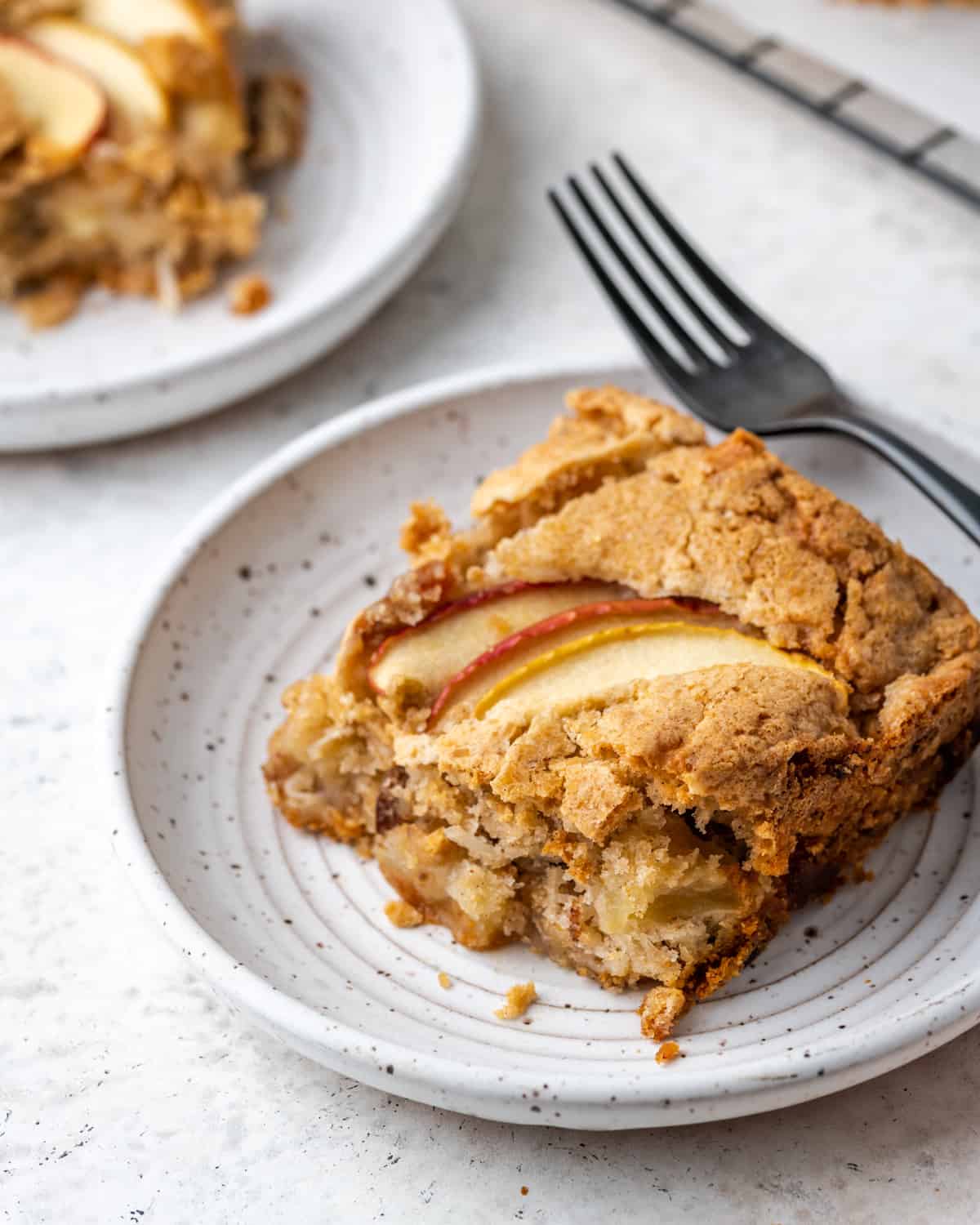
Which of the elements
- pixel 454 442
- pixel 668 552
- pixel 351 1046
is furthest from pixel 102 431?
pixel 351 1046

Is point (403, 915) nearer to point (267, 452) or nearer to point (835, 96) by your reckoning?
point (267, 452)

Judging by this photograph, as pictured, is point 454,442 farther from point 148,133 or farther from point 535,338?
point 148,133

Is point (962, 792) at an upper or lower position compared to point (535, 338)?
upper

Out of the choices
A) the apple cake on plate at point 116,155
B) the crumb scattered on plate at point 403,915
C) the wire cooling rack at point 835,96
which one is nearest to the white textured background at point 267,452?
the wire cooling rack at point 835,96

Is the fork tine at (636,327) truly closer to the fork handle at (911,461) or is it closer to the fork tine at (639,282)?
the fork tine at (639,282)

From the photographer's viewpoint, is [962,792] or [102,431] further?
[102,431]

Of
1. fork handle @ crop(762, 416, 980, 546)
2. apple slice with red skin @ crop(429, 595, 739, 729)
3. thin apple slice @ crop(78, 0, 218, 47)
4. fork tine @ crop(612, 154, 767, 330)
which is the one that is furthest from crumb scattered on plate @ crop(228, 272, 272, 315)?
apple slice with red skin @ crop(429, 595, 739, 729)

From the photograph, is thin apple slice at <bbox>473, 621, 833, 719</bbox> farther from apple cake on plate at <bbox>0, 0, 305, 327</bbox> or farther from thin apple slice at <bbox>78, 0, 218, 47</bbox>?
thin apple slice at <bbox>78, 0, 218, 47</bbox>
